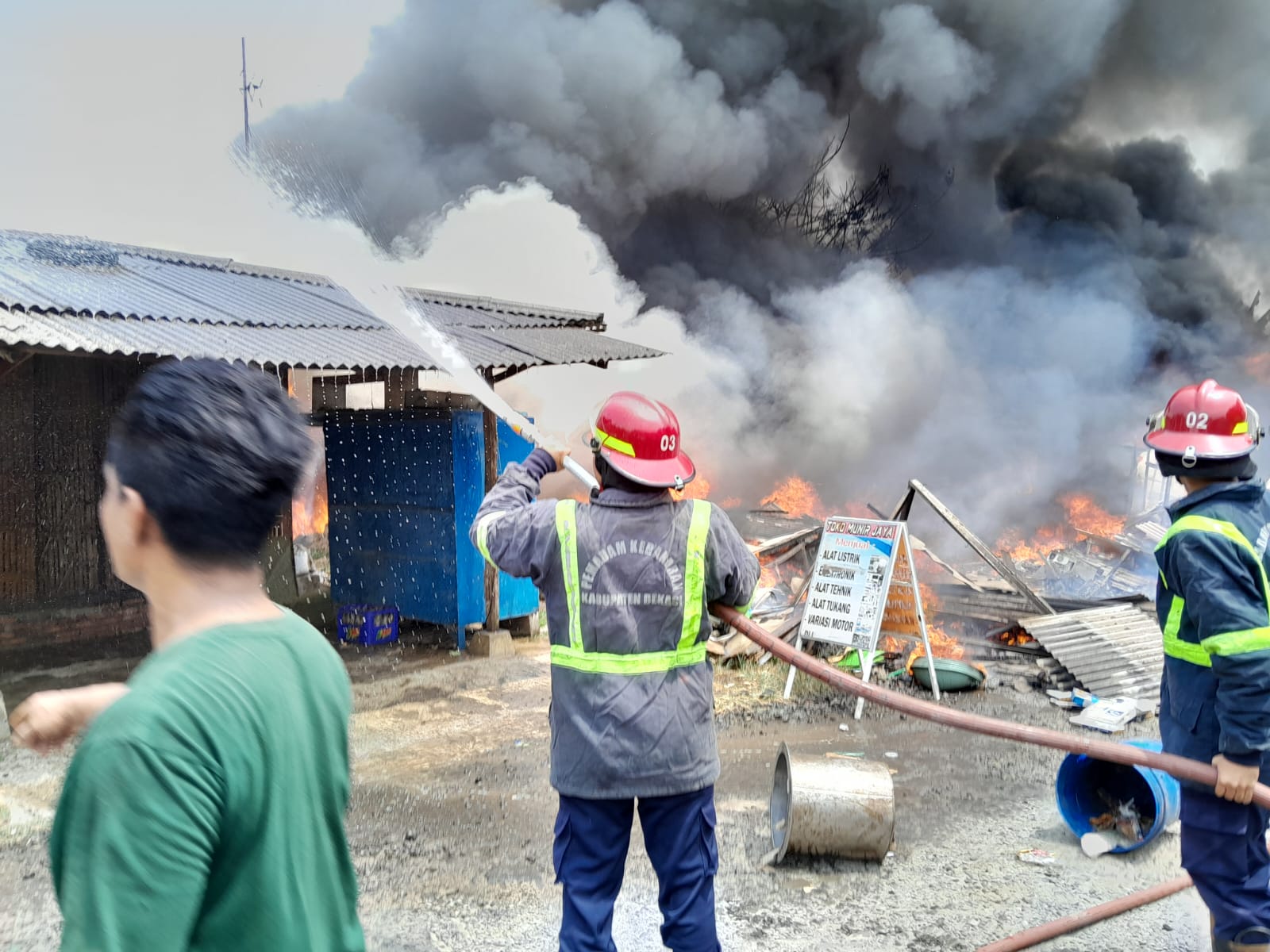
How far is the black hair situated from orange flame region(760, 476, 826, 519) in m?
15.8

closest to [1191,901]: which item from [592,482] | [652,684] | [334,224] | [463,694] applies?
[652,684]

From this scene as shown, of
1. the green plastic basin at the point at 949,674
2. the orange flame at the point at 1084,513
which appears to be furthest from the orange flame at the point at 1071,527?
the green plastic basin at the point at 949,674

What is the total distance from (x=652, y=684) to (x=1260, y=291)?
2208cm

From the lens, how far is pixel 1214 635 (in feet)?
9.02

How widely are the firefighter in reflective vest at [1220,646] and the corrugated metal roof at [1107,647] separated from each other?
4424 mm

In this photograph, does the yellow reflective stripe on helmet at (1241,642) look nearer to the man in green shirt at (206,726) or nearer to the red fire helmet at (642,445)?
the red fire helmet at (642,445)

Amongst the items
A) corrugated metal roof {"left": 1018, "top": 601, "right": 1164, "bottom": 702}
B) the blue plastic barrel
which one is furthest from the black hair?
corrugated metal roof {"left": 1018, "top": 601, "right": 1164, "bottom": 702}

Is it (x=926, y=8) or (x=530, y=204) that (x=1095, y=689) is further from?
(x=926, y=8)

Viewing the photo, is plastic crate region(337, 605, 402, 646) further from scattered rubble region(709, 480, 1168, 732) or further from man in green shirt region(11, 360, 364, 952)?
man in green shirt region(11, 360, 364, 952)

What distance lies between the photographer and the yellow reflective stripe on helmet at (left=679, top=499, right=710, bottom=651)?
2.86 metres

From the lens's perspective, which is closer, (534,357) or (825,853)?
(825,853)

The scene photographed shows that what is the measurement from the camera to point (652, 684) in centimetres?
282

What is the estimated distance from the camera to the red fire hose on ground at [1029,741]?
2918 millimetres

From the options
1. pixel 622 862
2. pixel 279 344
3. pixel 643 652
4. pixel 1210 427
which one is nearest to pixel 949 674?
pixel 1210 427
